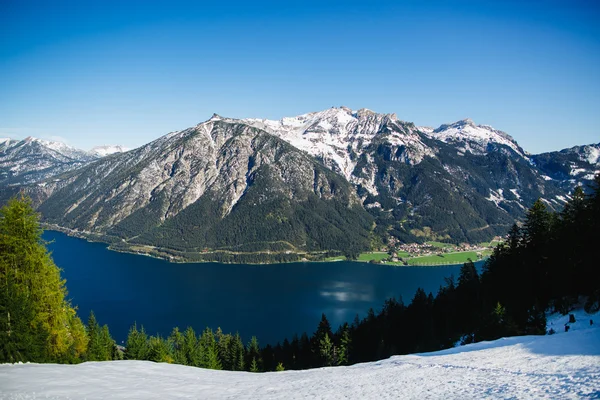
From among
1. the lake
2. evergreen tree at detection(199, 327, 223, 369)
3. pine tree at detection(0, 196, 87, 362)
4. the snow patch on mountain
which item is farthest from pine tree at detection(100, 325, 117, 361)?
the lake

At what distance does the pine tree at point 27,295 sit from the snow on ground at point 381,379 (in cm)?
283

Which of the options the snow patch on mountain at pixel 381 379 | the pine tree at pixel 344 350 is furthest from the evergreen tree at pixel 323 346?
the snow patch on mountain at pixel 381 379

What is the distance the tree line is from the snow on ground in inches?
160

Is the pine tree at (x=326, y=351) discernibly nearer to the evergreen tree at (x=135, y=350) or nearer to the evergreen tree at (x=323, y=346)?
the evergreen tree at (x=323, y=346)

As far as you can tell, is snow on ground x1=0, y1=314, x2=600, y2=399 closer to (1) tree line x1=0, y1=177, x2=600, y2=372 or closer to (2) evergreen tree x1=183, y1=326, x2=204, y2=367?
(1) tree line x1=0, y1=177, x2=600, y2=372

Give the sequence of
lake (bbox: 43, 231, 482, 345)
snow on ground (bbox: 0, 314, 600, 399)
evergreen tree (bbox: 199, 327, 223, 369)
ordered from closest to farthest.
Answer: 1. snow on ground (bbox: 0, 314, 600, 399)
2. evergreen tree (bbox: 199, 327, 223, 369)
3. lake (bbox: 43, 231, 482, 345)

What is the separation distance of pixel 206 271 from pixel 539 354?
168m

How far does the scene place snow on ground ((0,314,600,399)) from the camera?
13.0 meters

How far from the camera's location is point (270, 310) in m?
110

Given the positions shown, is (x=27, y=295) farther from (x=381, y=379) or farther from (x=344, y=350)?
(x=344, y=350)

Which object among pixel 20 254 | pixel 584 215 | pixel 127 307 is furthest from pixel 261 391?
pixel 127 307

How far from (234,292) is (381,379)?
121 m

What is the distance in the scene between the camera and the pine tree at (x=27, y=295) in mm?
18094

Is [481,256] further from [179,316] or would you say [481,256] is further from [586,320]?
[586,320]
